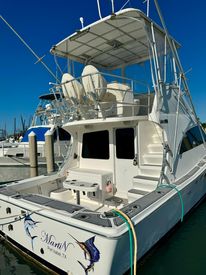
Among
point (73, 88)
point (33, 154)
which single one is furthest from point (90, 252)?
point (33, 154)

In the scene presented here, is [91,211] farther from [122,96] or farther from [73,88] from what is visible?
[122,96]

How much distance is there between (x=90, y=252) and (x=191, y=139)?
3990 mm

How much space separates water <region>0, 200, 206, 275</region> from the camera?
11.1 ft

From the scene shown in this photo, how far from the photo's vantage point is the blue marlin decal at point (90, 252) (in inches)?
102

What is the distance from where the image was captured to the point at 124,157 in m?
5.00

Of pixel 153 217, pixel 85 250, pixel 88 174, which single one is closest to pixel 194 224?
pixel 153 217

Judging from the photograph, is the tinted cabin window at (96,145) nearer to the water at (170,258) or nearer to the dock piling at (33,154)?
the water at (170,258)

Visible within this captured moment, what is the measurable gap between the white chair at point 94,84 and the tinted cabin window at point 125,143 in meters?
1.09

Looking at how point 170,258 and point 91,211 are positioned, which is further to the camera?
point 170,258

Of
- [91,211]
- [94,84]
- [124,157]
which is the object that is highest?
[94,84]

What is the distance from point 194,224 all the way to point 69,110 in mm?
3548

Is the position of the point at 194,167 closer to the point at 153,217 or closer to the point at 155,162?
the point at 155,162

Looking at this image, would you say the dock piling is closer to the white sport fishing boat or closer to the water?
the white sport fishing boat

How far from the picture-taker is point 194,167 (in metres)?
5.37
